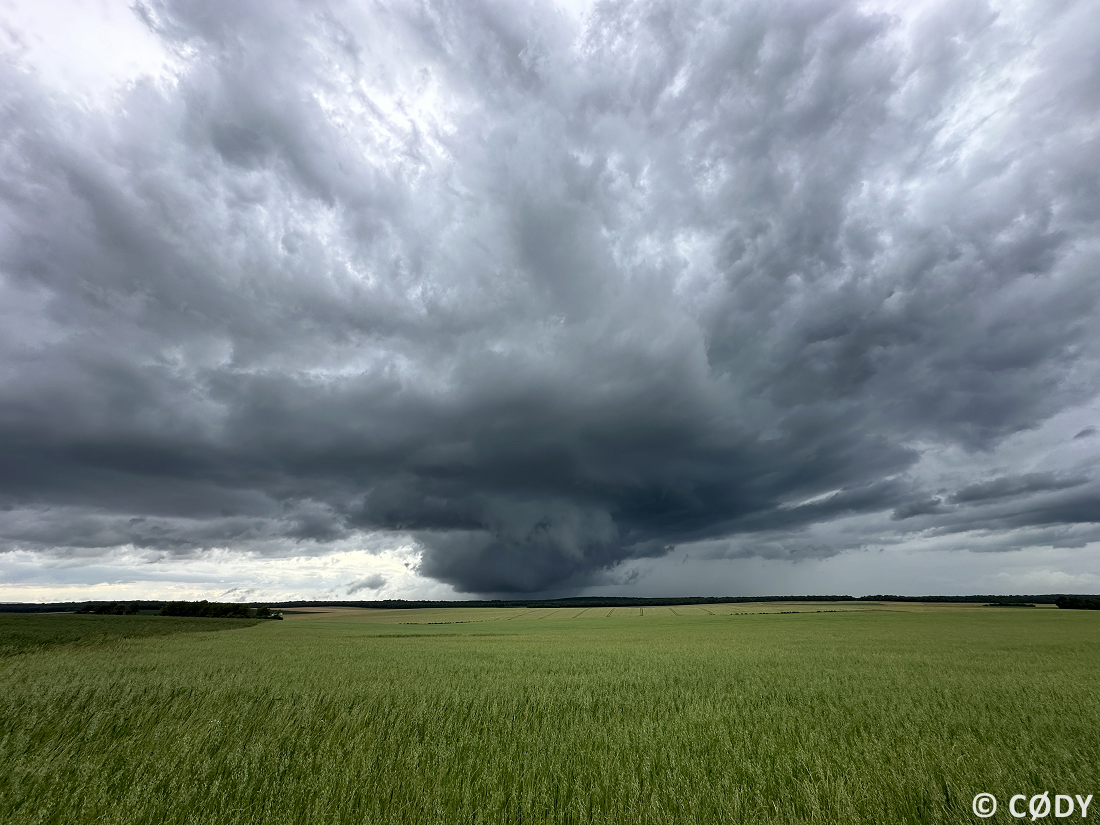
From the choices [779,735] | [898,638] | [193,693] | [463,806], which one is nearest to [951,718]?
[779,735]

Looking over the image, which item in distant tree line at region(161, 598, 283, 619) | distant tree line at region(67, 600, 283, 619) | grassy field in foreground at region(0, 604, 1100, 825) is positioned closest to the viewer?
grassy field in foreground at region(0, 604, 1100, 825)

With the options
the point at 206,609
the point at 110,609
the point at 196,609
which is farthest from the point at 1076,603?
the point at 110,609

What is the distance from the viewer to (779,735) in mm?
9547

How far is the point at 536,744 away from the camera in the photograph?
349 inches

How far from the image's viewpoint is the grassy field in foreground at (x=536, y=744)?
639 centimetres

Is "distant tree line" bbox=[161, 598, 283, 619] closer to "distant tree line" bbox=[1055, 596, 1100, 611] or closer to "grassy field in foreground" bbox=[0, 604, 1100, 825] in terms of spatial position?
"grassy field in foreground" bbox=[0, 604, 1100, 825]

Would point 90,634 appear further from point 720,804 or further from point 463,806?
point 720,804

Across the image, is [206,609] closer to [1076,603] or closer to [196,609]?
[196,609]

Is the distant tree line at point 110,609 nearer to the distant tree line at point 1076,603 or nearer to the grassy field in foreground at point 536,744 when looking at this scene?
the grassy field in foreground at point 536,744

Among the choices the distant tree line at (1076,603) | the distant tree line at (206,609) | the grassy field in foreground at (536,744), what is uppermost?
the distant tree line at (206,609)

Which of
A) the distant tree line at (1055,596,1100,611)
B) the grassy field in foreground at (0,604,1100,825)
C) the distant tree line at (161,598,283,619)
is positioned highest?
the distant tree line at (161,598,283,619)

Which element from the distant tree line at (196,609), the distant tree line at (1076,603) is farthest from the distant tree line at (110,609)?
the distant tree line at (1076,603)

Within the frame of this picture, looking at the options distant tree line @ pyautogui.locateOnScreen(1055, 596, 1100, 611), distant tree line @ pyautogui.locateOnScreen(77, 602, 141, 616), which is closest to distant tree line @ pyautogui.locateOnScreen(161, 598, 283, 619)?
distant tree line @ pyautogui.locateOnScreen(77, 602, 141, 616)

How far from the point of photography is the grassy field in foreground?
639 centimetres
